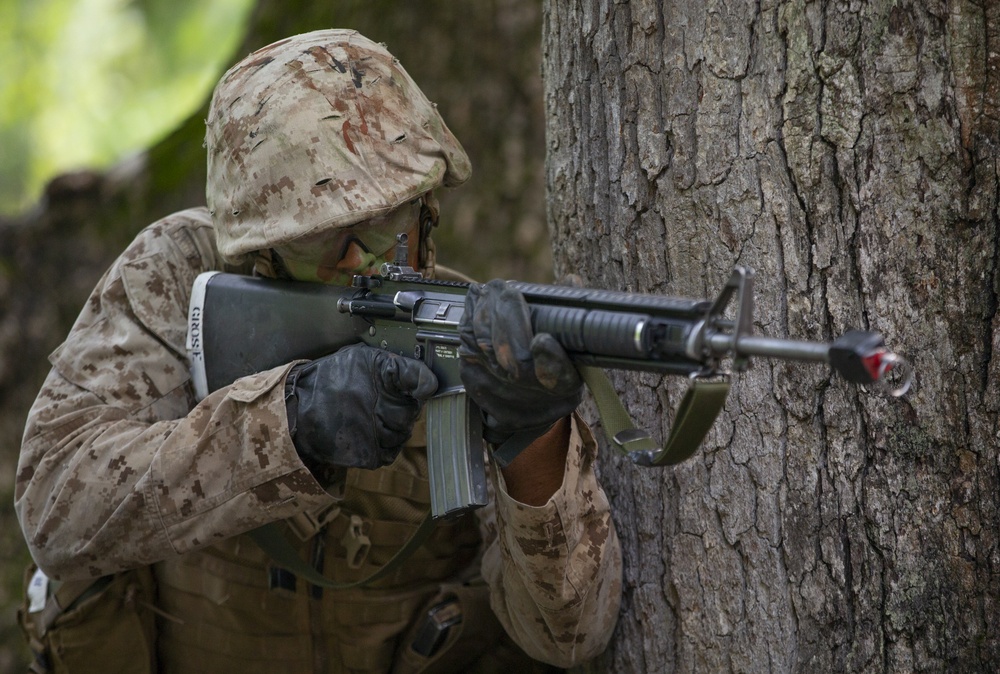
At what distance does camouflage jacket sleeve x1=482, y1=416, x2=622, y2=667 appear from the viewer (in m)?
2.37

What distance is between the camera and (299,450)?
2.36m

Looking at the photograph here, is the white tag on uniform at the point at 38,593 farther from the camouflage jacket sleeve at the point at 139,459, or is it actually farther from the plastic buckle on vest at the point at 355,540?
the plastic buckle on vest at the point at 355,540

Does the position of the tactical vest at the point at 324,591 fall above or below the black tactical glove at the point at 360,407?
below

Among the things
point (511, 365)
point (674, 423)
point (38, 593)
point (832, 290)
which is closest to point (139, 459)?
point (38, 593)

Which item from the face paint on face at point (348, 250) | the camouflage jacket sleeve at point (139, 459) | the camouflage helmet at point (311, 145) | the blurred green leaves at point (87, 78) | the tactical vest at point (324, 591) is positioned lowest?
the tactical vest at point (324, 591)

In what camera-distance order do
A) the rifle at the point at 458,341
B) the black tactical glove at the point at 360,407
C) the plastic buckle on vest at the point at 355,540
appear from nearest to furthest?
the rifle at the point at 458,341
the black tactical glove at the point at 360,407
the plastic buckle on vest at the point at 355,540

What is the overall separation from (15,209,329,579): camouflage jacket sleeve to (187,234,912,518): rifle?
0.17 metres

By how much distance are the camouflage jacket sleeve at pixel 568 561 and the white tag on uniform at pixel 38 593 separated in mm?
1473

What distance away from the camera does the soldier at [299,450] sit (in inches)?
91.6

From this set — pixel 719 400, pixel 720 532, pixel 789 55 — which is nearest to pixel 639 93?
pixel 789 55

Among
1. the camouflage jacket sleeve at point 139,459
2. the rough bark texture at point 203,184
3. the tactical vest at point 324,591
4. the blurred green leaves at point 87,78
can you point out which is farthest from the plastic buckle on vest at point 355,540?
the blurred green leaves at point 87,78

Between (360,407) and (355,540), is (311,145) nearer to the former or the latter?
(360,407)

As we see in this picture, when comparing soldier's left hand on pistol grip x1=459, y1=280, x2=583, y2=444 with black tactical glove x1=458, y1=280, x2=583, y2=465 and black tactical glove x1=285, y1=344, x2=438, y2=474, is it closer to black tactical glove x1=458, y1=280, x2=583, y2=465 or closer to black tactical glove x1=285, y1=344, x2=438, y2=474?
black tactical glove x1=458, y1=280, x2=583, y2=465

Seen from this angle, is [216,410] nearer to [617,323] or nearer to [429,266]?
[429,266]
